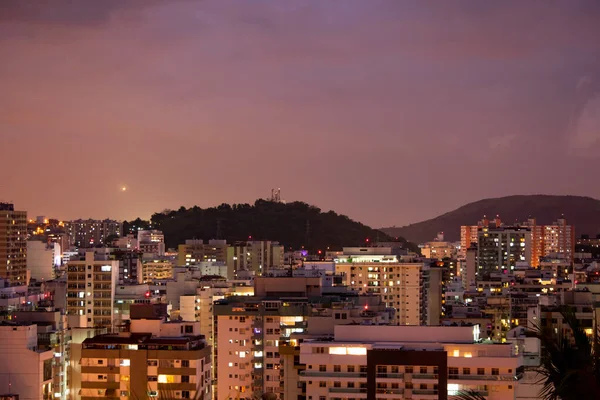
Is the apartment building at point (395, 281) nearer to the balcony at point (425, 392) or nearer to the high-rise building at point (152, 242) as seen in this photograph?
the balcony at point (425, 392)

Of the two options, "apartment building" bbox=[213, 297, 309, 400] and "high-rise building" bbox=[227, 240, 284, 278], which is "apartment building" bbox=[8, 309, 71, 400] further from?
"high-rise building" bbox=[227, 240, 284, 278]

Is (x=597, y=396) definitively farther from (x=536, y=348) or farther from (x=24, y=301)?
(x=24, y=301)

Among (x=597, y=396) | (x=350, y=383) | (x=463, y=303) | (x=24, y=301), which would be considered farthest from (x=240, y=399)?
(x=463, y=303)

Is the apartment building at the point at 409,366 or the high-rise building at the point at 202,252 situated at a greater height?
the high-rise building at the point at 202,252

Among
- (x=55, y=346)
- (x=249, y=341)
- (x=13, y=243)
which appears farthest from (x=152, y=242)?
(x=55, y=346)

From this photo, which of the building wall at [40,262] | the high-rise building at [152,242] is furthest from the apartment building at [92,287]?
the high-rise building at [152,242]

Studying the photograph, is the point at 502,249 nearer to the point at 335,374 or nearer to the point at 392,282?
the point at 392,282

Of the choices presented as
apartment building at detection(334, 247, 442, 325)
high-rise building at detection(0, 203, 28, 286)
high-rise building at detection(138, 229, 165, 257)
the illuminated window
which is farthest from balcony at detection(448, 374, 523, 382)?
high-rise building at detection(138, 229, 165, 257)
